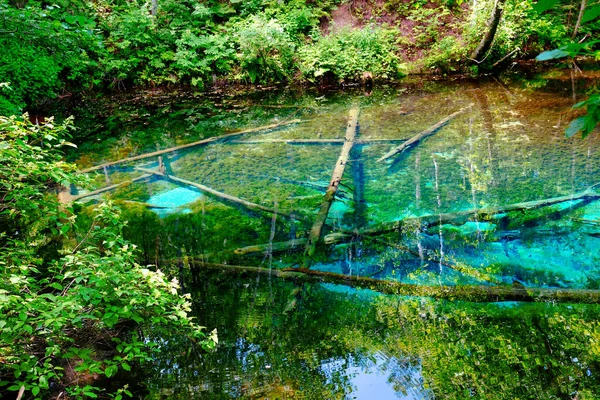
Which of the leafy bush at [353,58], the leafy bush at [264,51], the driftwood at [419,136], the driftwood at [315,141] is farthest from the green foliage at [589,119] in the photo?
the leafy bush at [264,51]

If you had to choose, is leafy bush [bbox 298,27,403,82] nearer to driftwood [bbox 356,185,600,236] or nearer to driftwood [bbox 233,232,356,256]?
driftwood [bbox 356,185,600,236]

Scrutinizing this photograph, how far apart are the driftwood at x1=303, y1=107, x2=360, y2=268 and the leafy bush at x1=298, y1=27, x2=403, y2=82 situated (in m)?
4.37

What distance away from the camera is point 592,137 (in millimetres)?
8867

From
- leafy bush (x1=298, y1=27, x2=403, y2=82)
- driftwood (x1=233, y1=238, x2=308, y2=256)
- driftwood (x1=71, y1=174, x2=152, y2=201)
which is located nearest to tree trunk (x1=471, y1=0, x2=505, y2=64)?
leafy bush (x1=298, y1=27, x2=403, y2=82)

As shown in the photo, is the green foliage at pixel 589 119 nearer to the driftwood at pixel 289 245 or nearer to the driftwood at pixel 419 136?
the driftwood at pixel 289 245

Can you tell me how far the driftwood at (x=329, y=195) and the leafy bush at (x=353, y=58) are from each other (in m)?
4.37

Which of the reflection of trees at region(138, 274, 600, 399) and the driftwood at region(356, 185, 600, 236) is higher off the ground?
the driftwood at region(356, 185, 600, 236)

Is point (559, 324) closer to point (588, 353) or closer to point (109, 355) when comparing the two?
point (588, 353)

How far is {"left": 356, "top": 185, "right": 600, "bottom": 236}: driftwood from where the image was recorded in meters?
6.26

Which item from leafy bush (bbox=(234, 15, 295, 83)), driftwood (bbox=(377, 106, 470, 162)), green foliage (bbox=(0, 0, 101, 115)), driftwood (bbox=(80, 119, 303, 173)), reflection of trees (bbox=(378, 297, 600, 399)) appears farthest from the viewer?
leafy bush (bbox=(234, 15, 295, 83))

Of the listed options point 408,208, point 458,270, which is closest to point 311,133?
point 408,208

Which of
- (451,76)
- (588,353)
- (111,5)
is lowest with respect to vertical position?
(588,353)

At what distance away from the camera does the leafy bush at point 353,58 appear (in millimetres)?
14016

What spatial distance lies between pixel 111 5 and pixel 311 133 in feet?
34.5
